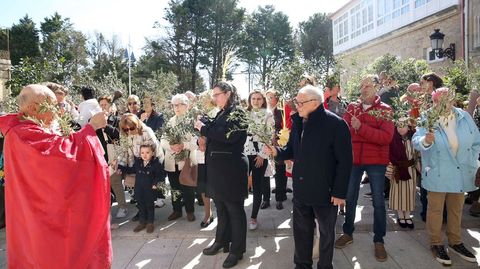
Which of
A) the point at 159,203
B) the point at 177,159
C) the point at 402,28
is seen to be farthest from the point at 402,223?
the point at 402,28

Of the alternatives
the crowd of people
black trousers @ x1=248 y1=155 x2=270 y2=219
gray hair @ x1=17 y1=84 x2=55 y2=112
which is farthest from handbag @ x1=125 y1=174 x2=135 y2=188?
gray hair @ x1=17 y1=84 x2=55 y2=112

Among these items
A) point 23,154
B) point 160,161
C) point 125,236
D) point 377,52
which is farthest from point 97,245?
point 377,52

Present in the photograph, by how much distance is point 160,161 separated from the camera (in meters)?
5.74

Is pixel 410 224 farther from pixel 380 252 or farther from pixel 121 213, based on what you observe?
pixel 121 213

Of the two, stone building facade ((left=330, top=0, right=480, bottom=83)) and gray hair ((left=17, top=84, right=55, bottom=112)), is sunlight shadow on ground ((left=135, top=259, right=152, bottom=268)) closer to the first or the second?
gray hair ((left=17, top=84, right=55, bottom=112))

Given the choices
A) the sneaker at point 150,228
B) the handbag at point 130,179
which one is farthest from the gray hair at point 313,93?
the handbag at point 130,179

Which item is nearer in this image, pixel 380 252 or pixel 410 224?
pixel 380 252

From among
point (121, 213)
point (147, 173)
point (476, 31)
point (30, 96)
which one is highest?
point (476, 31)

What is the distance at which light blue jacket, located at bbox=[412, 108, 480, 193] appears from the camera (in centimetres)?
427

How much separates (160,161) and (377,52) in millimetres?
22315

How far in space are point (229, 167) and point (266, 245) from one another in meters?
1.29

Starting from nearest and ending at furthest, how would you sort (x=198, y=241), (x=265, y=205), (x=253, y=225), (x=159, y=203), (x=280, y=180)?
(x=198, y=241)
(x=253, y=225)
(x=265, y=205)
(x=280, y=180)
(x=159, y=203)

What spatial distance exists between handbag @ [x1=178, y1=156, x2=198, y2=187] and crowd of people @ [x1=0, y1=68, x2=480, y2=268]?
0.01m

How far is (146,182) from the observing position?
5578 mm
